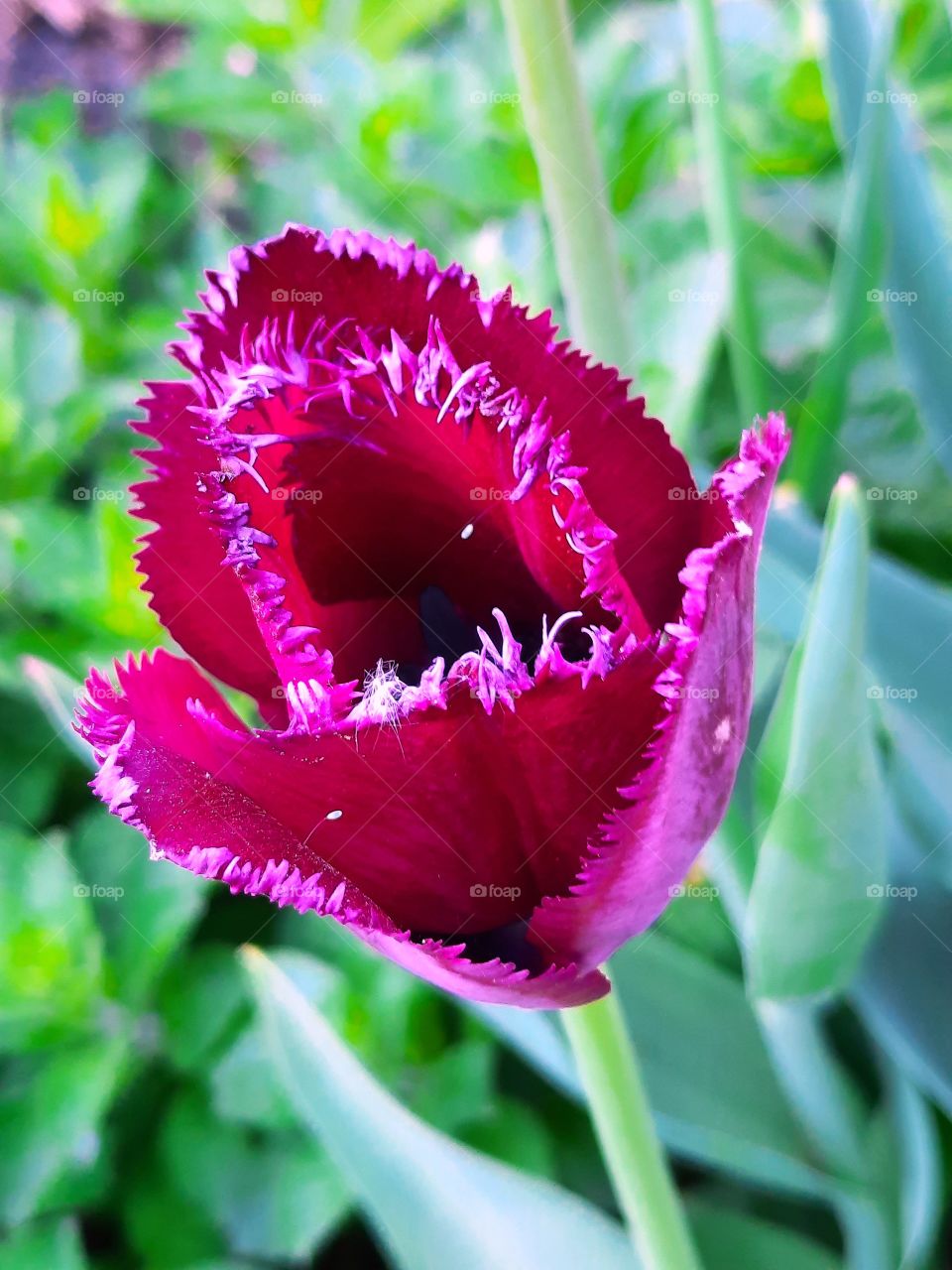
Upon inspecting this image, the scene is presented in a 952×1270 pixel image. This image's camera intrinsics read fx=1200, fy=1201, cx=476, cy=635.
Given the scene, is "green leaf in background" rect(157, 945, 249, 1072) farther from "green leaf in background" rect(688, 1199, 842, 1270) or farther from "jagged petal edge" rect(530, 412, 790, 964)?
"jagged petal edge" rect(530, 412, 790, 964)

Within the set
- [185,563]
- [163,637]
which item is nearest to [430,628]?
[185,563]

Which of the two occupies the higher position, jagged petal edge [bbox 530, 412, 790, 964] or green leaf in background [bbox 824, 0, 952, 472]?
green leaf in background [bbox 824, 0, 952, 472]

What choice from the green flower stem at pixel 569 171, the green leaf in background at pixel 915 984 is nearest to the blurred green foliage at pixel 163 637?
the green leaf in background at pixel 915 984

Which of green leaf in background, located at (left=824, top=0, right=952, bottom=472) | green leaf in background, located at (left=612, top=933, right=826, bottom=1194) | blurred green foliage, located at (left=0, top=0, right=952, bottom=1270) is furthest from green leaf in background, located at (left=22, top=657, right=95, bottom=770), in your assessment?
green leaf in background, located at (left=824, top=0, right=952, bottom=472)

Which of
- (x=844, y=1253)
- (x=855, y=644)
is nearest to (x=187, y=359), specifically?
(x=855, y=644)

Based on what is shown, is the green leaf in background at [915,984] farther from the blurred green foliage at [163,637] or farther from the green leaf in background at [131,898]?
the green leaf in background at [131,898]

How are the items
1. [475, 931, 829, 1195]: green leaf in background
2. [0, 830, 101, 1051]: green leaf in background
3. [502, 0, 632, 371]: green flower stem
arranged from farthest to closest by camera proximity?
[0, 830, 101, 1051]: green leaf in background → [475, 931, 829, 1195]: green leaf in background → [502, 0, 632, 371]: green flower stem

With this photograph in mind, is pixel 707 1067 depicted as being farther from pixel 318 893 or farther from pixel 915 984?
pixel 318 893
